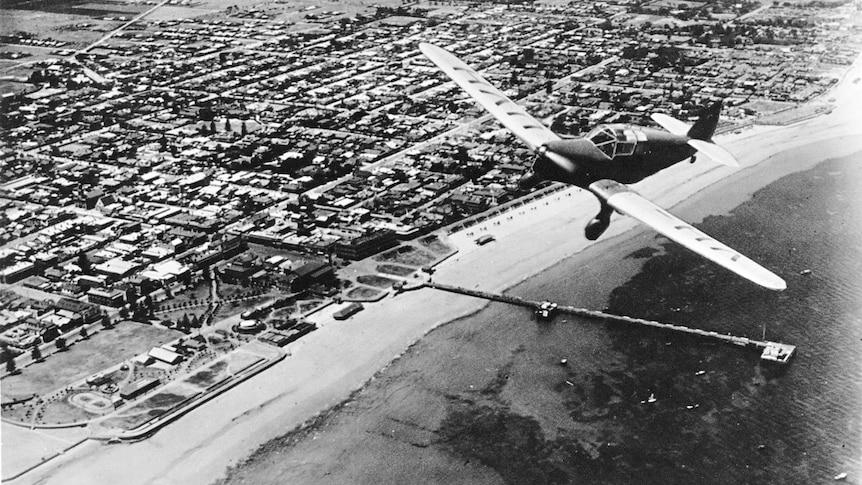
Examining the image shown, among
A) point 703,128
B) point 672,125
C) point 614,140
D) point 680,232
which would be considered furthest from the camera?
point 672,125

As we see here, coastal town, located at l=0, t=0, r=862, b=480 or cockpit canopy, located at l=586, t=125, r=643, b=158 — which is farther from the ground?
cockpit canopy, located at l=586, t=125, r=643, b=158

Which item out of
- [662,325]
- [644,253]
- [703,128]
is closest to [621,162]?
[703,128]

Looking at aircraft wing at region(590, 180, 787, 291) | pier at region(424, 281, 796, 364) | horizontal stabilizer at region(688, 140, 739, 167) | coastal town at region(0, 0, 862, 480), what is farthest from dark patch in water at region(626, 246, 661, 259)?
aircraft wing at region(590, 180, 787, 291)

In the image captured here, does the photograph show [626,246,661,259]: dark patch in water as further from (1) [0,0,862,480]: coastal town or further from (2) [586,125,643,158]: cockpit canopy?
(2) [586,125,643,158]: cockpit canopy

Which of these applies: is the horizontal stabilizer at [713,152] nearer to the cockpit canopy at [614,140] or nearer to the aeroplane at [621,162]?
the aeroplane at [621,162]

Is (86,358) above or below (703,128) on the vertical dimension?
below

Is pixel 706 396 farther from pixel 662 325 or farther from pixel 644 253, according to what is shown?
pixel 644 253
